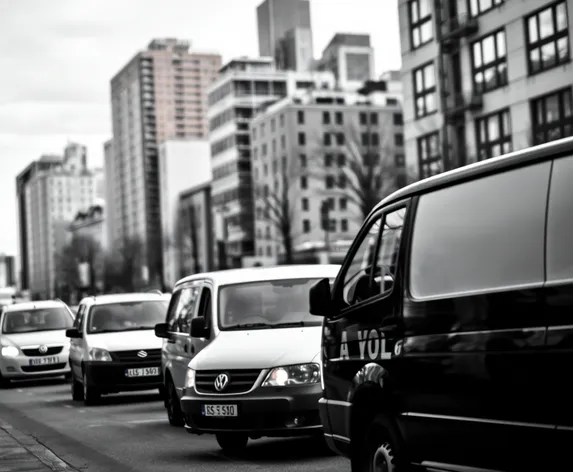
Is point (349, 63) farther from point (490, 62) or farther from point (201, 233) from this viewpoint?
point (490, 62)

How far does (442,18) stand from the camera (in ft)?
192

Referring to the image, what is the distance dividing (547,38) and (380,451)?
44063mm

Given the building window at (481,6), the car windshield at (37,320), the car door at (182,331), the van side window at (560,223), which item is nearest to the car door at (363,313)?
the van side window at (560,223)

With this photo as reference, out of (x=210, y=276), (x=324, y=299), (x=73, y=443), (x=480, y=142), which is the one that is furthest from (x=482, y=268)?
(x=480, y=142)

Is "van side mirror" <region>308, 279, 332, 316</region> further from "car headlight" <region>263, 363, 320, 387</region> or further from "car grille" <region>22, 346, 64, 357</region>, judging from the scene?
"car grille" <region>22, 346, 64, 357</region>

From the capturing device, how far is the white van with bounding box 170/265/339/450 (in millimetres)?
11125

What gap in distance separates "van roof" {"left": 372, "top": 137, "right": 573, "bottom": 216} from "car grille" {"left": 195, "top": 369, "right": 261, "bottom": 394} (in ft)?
13.5

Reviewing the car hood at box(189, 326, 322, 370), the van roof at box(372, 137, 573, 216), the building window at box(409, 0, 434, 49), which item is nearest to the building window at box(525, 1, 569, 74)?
the building window at box(409, 0, 434, 49)

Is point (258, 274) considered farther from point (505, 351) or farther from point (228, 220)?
point (228, 220)

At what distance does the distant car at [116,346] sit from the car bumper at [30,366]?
4471 mm

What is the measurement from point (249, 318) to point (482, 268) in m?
7.07

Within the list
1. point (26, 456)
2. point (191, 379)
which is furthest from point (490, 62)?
point (26, 456)

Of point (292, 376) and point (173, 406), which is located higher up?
point (292, 376)

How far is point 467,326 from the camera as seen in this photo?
6062 millimetres
